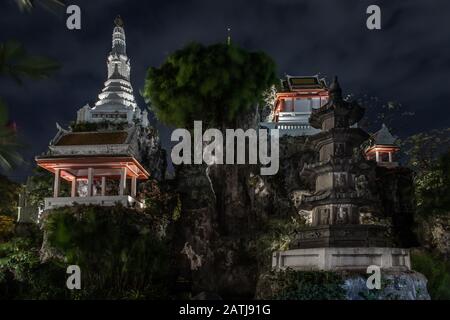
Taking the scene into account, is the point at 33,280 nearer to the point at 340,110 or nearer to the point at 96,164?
the point at 96,164

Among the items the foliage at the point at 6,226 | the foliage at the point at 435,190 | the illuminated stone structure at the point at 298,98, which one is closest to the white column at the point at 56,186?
the foliage at the point at 6,226

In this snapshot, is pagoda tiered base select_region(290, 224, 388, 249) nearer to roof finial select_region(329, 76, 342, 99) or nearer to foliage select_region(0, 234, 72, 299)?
roof finial select_region(329, 76, 342, 99)

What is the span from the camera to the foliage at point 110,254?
19.1m

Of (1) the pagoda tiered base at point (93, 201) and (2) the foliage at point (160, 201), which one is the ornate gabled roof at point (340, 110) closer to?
(1) the pagoda tiered base at point (93, 201)

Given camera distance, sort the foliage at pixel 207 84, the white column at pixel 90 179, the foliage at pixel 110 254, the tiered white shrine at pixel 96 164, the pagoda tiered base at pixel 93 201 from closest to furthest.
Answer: the foliage at pixel 110 254
the pagoda tiered base at pixel 93 201
the tiered white shrine at pixel 96 164
the white column at pixel 90 179
the foliage at pixel 207 84

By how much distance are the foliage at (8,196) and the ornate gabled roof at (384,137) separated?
24154 mm

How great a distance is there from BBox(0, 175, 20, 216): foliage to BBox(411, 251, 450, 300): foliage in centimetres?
2488

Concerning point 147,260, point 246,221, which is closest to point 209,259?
point 246,221

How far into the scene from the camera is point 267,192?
87.7ft

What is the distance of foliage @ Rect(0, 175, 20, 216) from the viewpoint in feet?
106

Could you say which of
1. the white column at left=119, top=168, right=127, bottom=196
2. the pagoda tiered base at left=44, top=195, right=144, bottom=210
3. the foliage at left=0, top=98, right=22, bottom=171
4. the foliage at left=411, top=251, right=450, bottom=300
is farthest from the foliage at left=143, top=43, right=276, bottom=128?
the foliage at left=0, top=98, right=22, bottom=171

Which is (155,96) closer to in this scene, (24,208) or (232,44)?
(232,44)

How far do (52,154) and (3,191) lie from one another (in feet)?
34.9

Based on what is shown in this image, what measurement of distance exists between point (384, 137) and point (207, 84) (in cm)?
1284
